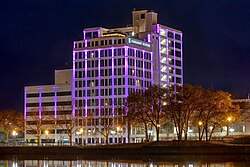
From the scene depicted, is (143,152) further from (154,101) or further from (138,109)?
(138,109)

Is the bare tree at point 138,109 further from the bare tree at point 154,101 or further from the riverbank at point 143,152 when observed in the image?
the riverbank at point 143,152

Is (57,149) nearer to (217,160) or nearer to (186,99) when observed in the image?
(186,99)

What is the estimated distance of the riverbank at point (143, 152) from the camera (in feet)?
422

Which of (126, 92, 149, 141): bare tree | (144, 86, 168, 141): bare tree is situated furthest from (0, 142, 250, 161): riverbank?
(126, 92, 149, 141): bare tree

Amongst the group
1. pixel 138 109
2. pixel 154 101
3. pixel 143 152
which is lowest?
pixel 143 152

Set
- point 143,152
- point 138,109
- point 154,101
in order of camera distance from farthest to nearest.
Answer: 1. point 138,109
2. point 154,101
3. point 143,152

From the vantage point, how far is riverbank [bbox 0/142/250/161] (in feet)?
422

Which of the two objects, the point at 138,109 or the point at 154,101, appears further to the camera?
the point at 138,109

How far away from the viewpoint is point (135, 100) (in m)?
167

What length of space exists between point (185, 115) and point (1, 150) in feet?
184

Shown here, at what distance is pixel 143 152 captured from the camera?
142m

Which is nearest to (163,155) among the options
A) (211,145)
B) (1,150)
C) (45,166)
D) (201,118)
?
(211,145)

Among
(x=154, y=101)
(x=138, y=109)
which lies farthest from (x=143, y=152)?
(x=138, y=109)

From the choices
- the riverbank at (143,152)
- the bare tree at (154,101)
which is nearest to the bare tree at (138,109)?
the bare tree at (154,101)
